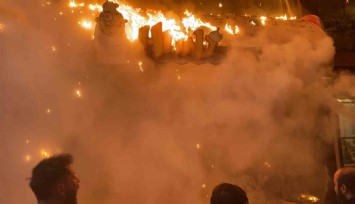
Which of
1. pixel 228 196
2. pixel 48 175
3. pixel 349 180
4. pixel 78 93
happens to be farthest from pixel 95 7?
pixel 349 180

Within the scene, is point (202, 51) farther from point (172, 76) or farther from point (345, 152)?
point (345, 152)

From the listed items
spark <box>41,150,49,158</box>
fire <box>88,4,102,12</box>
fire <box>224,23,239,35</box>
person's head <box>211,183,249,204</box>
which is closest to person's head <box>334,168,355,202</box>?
person's head <box>211,183,249,204</box>

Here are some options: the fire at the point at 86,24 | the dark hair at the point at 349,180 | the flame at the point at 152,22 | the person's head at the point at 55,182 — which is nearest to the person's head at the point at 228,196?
the person's head at the point at 55,182

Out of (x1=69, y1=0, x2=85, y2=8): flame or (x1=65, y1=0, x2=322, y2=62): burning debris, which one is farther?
(x1=69, y1=0, x2=85, y2=8): flame

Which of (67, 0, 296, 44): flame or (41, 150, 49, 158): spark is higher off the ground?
(67, 0, 296, 44): flame

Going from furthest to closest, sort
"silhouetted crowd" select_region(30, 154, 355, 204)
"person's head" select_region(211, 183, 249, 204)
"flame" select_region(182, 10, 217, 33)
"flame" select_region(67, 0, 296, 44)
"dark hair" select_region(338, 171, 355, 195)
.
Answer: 1. "flame" select_region(182, 10, 217, 33)
2. "flame" select_region(67, 0, 296, 44)
3. "dark hair" select_region(338, 171, 355, 195)
4. "silhouetted crowd" select_region(30, 154, 355, 204)
5. "person's head" select_region(211, 183, 249, 204)

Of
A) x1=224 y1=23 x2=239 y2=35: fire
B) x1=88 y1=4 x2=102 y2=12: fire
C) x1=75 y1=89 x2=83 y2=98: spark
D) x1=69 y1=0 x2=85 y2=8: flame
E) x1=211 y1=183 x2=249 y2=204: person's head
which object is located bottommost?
x1=211 y1=183 x2=249 y2=204: person's head

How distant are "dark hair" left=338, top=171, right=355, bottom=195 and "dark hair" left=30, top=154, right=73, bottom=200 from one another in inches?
109

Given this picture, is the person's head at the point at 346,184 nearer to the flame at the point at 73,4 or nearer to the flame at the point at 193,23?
the flame at the point at 193,23

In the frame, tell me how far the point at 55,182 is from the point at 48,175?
0.31ft

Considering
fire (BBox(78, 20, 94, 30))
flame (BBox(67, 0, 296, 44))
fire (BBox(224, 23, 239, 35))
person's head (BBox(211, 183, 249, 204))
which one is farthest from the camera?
fire (BBox(224, 23, 239, 35))

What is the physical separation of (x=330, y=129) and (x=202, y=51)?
3592 millimetres

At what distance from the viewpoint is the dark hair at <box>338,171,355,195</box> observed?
3.90 meters

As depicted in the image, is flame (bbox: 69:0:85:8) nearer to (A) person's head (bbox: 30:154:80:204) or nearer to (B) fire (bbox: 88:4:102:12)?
(B) fire (bbox: 88:4:102:12)
